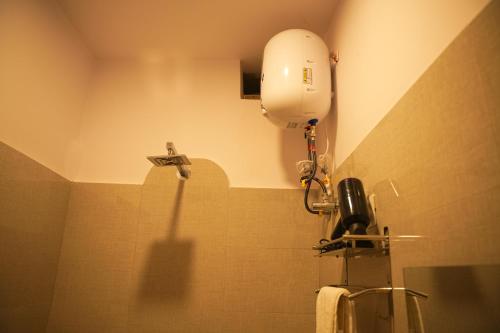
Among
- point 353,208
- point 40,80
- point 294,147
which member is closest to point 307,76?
point 294,147

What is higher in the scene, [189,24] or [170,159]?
[189,24]

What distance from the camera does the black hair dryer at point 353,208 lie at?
99 centimetres

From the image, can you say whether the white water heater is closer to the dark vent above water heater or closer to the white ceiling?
the white ceiling

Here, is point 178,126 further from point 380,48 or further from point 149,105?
point 380,48

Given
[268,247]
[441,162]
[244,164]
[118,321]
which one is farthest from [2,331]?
[441,162]

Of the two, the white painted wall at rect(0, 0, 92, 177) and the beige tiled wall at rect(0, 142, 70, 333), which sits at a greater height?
the white painted wall at rect(0, 0, 92, 177)

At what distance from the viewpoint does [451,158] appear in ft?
2.24

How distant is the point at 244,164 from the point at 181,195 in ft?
1.35

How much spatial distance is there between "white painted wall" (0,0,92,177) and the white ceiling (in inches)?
7.0

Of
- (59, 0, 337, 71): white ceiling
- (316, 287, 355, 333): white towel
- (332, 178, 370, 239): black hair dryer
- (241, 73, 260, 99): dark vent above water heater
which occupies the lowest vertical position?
(316, 287, 355, 333): white towel

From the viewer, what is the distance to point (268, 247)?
1723mm

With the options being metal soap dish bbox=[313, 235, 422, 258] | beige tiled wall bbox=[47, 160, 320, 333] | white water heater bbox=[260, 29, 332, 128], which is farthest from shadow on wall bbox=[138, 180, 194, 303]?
metal soap dish bbox=[313, 235, 422, 258]

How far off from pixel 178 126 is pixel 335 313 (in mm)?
1444

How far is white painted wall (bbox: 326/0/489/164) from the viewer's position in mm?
769
